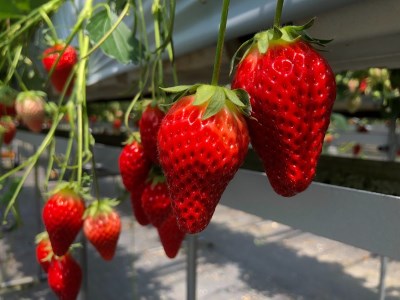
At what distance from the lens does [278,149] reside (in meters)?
0.27

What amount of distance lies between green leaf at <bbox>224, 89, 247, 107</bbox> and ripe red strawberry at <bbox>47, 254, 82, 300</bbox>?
1.96 ft

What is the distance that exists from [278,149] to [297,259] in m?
3.39

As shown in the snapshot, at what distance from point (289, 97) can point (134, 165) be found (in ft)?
1.02

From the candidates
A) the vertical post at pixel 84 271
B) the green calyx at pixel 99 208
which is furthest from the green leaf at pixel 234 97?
the vertical post at pixel 84 271

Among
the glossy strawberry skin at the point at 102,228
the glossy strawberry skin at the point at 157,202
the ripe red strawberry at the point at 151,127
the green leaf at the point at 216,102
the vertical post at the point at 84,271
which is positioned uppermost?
the green leaf at the point at 216,102

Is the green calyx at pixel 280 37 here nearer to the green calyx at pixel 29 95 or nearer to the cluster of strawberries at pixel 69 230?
the cluster of strawberries at pixel 69 230

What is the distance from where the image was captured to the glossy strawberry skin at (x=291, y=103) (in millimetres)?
261

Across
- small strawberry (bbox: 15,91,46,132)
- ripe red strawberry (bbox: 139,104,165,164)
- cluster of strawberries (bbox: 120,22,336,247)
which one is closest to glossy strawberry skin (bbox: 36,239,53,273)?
small strawberry (bbox: 15,91,46,132)

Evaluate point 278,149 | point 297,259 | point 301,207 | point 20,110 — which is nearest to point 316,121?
point 278,149

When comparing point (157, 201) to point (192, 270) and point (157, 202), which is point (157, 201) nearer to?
point (157, 202)

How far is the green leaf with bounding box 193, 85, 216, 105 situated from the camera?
0.87 ft

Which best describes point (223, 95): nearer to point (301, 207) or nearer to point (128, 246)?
point (301, 207)

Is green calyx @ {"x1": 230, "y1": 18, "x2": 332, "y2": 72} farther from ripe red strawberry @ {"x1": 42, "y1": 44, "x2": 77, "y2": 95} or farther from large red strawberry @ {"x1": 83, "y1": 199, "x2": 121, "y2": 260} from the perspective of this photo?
ripe red strawberry @ {"x1": 42, "y1": 44, "x2": 77, "y2": 95}

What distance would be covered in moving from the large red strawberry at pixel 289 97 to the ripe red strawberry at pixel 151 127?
0.69 feet
